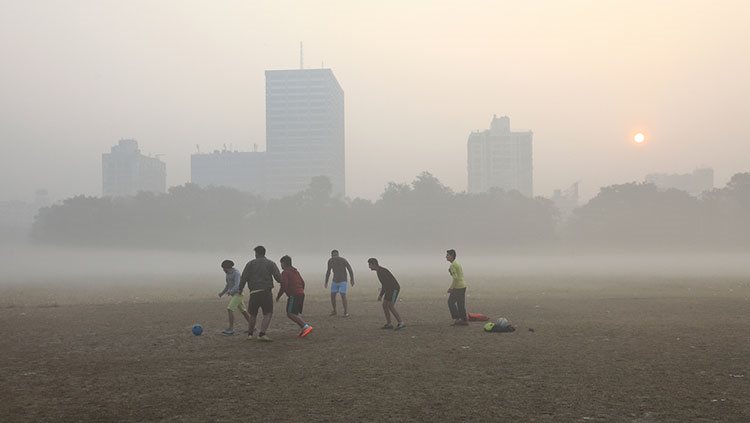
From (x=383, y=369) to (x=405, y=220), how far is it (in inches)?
4490

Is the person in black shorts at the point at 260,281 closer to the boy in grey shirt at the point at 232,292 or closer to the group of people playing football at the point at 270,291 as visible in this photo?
the group of people playing football at the point at 270,291

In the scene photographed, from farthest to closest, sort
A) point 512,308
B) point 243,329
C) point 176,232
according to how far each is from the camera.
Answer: point 176,232 < point 512,308 < point 243,329

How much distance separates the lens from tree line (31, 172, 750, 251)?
117062 mm

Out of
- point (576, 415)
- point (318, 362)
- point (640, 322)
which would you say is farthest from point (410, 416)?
point (640, 322)

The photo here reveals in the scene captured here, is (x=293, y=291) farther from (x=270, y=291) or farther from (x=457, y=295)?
(x=457, y=295)

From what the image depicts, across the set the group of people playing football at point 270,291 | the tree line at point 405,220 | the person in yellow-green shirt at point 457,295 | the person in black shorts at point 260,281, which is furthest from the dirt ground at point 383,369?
the tree line at point 405,220

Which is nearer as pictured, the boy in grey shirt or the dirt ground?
the dirt ground

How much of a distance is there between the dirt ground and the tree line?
331 ft

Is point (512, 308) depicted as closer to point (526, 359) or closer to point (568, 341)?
point (568, 341)

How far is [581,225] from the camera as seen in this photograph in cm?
12262

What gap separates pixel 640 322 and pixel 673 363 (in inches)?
291

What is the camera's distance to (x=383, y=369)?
12.9m

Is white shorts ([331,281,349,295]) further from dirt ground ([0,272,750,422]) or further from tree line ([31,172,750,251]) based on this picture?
tree line ([31,172,750,251])

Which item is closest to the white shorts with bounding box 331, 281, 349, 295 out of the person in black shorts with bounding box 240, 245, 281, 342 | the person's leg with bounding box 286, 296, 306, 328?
the person's leg with bounding box 286, 296, 306, 328
